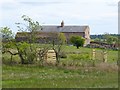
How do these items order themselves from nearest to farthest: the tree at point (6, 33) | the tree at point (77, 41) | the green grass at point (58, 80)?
1. the green grass at point (58, 80)
2. the tree at point (6, 33)
3. the tree at point (77, 41)

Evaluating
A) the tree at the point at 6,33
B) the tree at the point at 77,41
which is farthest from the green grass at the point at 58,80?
the tree at the point at 77,41

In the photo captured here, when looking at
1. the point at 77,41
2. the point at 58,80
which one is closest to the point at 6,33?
the point at 58,80

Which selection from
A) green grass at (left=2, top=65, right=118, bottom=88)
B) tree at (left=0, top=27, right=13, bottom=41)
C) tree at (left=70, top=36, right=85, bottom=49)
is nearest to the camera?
green grass at (left=2, top=65, right=118, bottom=88)

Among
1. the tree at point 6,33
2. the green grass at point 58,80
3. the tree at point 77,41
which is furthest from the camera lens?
the tree at point 77,41

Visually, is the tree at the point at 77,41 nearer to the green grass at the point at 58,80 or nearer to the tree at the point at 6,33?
the tree at the point at 6,33

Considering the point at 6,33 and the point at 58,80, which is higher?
the point at 6,33

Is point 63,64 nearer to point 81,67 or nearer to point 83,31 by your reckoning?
point 81,67

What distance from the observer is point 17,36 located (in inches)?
1223

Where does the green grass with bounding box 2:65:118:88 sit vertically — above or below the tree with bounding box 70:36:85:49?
below

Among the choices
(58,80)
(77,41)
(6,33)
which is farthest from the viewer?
(77,41)

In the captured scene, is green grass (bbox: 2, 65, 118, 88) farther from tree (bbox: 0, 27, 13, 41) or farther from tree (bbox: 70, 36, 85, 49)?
tree (bbox: 70, 36, 85, 49)

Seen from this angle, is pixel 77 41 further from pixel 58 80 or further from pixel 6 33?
pixel 58 80

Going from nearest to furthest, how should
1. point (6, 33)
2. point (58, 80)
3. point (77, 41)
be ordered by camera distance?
point (58, 80) < point (6, 33) < point (77, 41)

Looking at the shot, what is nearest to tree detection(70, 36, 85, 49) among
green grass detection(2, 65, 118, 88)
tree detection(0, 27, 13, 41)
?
tree detection(0, 27, 13, 41)
